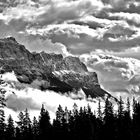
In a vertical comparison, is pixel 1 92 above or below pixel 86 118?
below

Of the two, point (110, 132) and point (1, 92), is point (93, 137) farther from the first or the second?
point (1, 92)

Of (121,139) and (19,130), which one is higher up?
(19,130)

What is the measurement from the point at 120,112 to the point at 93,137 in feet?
91.6

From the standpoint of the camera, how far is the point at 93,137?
9944 centimetres

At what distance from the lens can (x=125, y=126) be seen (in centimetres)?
9512

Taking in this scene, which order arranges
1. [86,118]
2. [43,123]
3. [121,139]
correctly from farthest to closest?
[43,123] → [86,118] → [121,139]

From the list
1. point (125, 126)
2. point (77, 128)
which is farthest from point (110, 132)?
point (77, 128)

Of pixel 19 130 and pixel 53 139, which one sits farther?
pixel 19 130

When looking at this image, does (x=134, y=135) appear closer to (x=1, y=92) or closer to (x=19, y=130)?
(x=19, y=130)

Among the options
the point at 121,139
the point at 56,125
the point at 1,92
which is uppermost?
the point at 56,125

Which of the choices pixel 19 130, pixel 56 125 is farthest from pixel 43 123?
pixel 19 130

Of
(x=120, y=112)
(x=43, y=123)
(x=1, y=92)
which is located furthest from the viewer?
(x=120, y=112)

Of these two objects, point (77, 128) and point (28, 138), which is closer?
point (77, 128)

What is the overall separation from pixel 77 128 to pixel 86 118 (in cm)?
489
